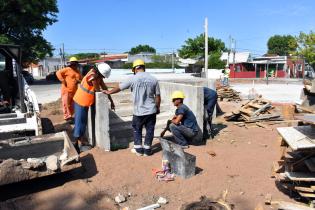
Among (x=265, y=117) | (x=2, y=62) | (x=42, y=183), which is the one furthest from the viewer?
(x=265, y=117)

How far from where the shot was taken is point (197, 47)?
2347 inches

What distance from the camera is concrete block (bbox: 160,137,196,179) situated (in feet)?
18.7

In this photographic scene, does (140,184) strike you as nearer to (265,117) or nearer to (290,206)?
(290,206)

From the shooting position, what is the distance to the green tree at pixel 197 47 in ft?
194

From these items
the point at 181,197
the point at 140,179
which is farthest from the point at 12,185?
the point at 181,197

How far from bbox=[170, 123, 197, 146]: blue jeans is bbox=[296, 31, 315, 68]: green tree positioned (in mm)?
31359

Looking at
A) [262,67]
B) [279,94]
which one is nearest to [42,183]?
[279,94]

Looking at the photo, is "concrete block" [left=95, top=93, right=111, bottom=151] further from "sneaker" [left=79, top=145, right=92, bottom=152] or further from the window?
the window

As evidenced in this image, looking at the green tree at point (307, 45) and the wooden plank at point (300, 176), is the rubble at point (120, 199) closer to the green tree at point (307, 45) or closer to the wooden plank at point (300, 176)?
the wooden plank at point (300, 176)

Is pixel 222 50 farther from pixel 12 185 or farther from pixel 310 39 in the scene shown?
pixel 12 185

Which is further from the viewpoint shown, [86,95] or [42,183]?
[86,95]

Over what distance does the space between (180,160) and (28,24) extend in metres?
30.3

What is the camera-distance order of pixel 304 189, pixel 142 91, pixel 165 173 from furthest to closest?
pixel 142 91
pixel 165 173
pixel 304 189

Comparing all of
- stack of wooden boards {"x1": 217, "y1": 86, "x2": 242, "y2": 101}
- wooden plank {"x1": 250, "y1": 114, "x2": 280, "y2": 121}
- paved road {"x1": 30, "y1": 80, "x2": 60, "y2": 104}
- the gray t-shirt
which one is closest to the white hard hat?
the gray t-shirt
